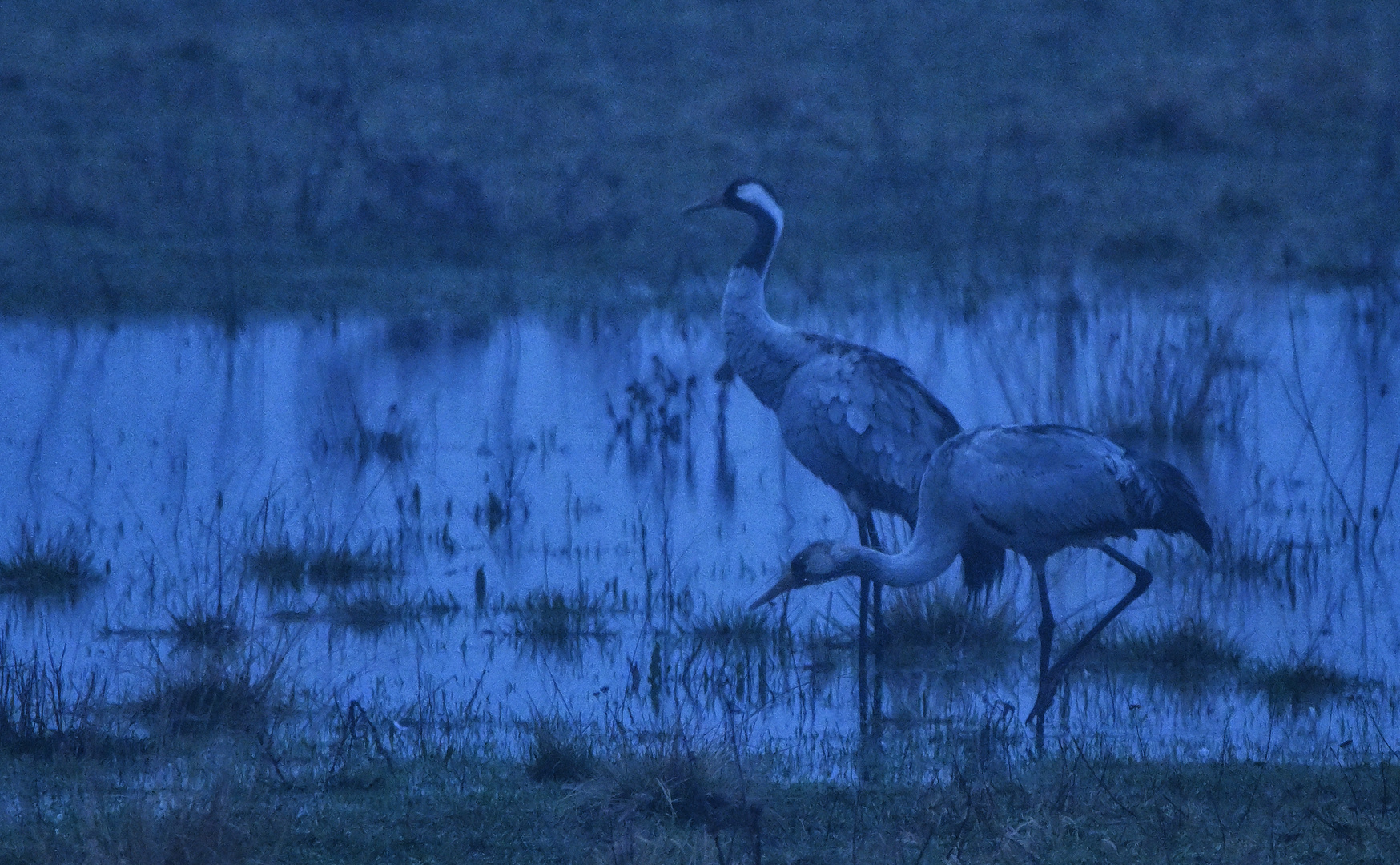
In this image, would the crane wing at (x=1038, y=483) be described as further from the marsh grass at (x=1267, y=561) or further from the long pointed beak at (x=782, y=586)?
the marsh grass at (x=1267, y=561)

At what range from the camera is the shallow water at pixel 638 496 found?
698 centimetres

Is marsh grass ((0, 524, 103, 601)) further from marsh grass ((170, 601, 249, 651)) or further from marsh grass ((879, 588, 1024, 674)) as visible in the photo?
marsh grass ((879, 588, 1024, 674))

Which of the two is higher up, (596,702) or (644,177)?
(644,177)

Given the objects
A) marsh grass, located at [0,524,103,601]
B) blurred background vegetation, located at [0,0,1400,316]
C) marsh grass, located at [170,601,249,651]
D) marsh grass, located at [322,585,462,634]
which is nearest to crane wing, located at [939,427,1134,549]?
marsh grass, located at [322,585,462,634]

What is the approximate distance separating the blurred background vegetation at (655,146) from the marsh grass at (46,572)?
606cm

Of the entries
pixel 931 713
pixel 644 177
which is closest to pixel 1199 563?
pixel 931 713

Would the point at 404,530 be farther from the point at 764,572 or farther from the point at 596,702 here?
the point at 596,702

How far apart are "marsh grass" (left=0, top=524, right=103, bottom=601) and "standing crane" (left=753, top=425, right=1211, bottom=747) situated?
2.98 metres

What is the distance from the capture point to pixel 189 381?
12.3 m

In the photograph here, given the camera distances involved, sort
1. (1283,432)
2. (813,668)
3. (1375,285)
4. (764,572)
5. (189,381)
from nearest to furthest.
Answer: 1. (813,668)
2. (764,572)
3. (1283,432)
4. (189,381)
5. (1375,285)

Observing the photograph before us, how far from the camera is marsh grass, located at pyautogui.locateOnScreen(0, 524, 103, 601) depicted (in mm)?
7953

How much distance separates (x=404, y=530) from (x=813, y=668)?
2492 mm

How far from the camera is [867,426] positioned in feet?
25.1

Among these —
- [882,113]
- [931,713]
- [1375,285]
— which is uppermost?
[882,113]
